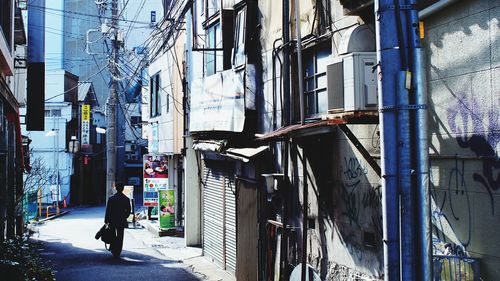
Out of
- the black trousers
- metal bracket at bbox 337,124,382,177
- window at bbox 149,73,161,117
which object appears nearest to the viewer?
metal bracket at bbox 337,124,382,177

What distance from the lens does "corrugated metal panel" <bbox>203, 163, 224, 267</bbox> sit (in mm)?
14820

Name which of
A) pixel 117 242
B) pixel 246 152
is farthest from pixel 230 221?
pixel 117 242

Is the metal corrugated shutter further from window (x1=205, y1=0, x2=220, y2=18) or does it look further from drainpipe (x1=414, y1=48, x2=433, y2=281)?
drainpipe (x1=414, y1=48, x2=433, y2=281)

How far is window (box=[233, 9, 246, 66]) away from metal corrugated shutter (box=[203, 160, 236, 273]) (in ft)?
9.16

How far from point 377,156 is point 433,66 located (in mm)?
1508

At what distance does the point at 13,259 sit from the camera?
909cm

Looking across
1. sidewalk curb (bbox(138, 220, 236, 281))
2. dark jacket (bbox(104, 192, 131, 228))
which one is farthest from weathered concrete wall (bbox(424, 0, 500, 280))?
dark jacket (bbox(104, 192, 131, 228))

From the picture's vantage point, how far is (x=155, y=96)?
27.1 m

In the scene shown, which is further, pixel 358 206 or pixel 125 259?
pixel 125 259

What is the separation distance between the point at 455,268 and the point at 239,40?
Result: 842 centimetres

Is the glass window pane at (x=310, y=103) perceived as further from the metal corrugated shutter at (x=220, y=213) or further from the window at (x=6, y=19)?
the window at (x=6, y=19)

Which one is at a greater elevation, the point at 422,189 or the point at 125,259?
the point at 422,189

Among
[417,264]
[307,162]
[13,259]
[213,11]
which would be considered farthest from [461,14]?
[213,11]

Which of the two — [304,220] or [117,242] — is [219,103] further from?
[117,242]
